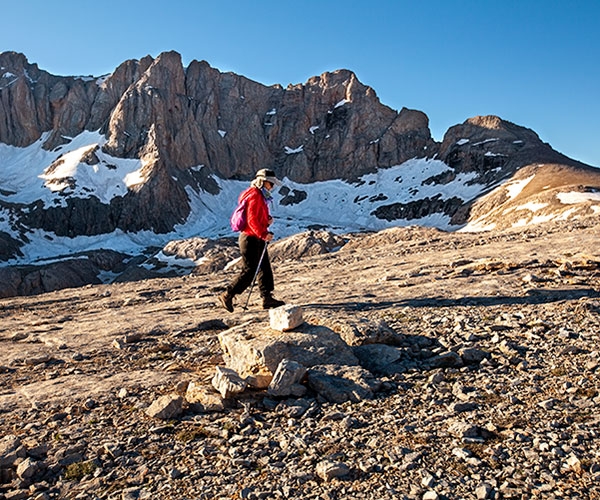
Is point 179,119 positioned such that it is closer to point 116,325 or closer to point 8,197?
point 8,197

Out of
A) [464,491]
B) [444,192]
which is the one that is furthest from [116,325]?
[444,192]

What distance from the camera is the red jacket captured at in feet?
33.8

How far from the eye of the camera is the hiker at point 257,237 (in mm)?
10328

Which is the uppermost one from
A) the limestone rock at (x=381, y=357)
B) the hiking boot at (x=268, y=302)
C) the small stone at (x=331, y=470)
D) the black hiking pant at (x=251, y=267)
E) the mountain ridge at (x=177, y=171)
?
the mountain ridge at (x=177, y=171)

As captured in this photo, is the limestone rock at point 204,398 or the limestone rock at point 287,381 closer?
the limestone rock at point 204,398

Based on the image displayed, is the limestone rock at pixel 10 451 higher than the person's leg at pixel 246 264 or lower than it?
lower

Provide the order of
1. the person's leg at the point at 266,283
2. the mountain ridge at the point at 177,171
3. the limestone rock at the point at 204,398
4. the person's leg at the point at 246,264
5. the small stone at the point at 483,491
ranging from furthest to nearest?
the mountain ridge at the point at 177,171 → the person's leg at the point at 266,283 → the person's leg at the point at 246,264 → the limestone rock at the point at 204,398 → the small stone at the point at 483,491

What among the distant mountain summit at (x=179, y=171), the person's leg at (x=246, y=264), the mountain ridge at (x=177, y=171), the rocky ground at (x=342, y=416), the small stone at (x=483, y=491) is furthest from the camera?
the mountain ridge at (x=177, y=171)

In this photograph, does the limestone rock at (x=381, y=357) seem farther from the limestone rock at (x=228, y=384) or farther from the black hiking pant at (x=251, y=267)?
the black hiking pant at (x=251, y=267)

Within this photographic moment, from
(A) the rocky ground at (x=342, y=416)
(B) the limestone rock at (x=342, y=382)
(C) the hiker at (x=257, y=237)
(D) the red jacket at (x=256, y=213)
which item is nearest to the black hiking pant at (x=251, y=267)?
(C) the hiker at (x=257, y=237)

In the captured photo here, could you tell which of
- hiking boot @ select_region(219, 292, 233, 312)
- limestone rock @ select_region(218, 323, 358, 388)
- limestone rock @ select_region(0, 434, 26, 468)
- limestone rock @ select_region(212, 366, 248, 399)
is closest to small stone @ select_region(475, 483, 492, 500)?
limestone rock @ select_region(218, 323, 358, 388)

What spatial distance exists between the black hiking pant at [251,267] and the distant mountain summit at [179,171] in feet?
307

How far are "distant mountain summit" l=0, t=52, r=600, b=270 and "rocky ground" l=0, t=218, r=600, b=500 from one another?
312 ft

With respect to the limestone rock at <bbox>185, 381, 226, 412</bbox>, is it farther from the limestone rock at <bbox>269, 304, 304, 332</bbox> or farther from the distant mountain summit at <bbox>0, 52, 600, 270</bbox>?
the distant mountain summit at <bbox>0, 52, 600, 270</bbox>
